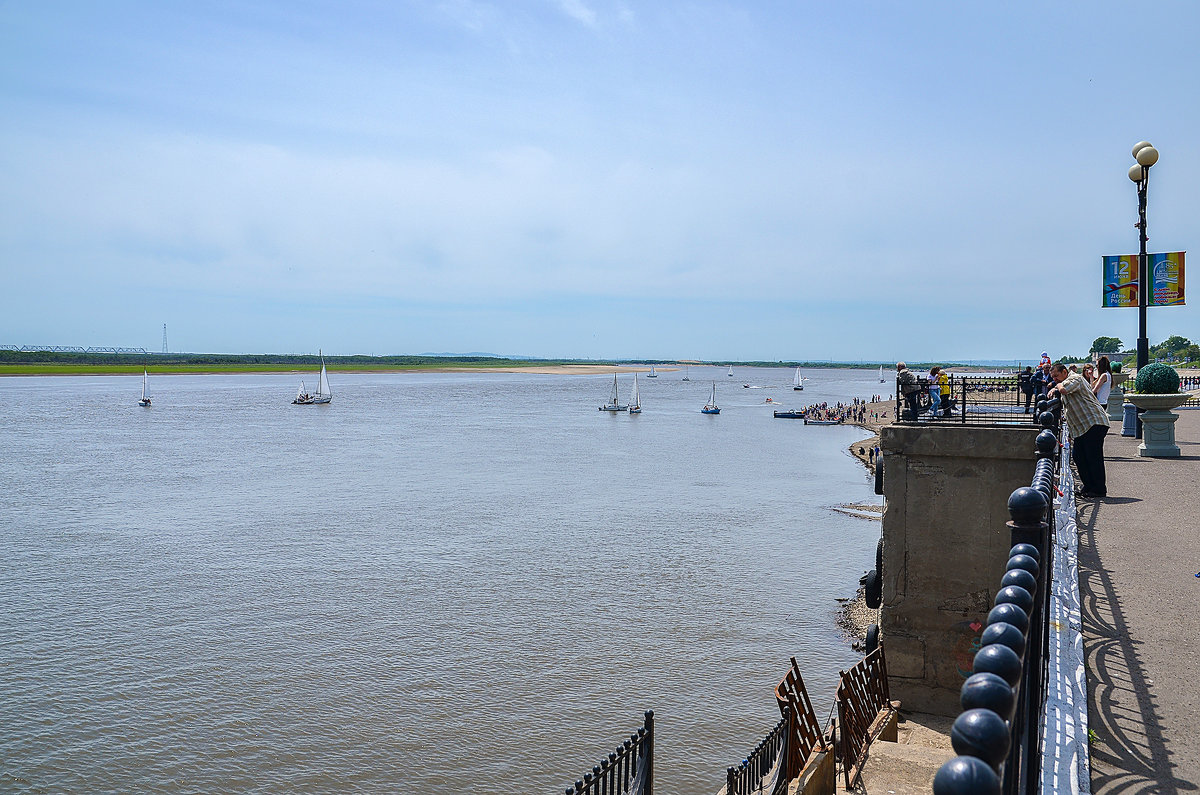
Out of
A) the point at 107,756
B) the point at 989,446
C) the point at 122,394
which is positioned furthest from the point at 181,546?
the point at 122,394

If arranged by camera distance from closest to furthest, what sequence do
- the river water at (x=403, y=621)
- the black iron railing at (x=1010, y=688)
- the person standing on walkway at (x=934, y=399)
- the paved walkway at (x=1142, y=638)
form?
the black iron railing at (x=1010, y=688) → the paved walkway at (x=1142, y=638) → the person standing on walkway at (x=934, y=399) → the river water at (x=403, y=621)

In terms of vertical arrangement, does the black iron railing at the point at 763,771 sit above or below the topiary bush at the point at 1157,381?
below

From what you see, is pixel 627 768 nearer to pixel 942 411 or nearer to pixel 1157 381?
pixel 942 411

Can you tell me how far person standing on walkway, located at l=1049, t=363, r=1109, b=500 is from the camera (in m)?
10.7

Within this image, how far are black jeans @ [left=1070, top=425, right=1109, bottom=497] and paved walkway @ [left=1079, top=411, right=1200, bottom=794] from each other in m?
0.26

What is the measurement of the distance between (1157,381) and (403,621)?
16.5 m

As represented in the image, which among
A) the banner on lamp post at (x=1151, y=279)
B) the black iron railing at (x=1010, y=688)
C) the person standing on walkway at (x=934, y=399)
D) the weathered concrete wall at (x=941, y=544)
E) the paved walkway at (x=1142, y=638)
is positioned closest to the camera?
the black iron railing at (x=1010, y=688)

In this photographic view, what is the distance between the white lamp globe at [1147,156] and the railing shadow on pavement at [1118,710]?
1185 centimetres

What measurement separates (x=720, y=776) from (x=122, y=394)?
143329 mm

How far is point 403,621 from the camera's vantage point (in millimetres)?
19312

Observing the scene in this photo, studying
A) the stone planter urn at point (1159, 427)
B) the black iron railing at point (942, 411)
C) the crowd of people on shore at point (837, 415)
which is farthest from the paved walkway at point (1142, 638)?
the crowd of people on shore at point (837, 415)

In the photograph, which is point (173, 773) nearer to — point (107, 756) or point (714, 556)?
point (107, 756)

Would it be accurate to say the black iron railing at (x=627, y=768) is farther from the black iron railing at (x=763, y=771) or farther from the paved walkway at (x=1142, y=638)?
the paved walkway at (x=1142, y=638)

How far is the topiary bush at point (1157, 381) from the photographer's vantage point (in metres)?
15.8
